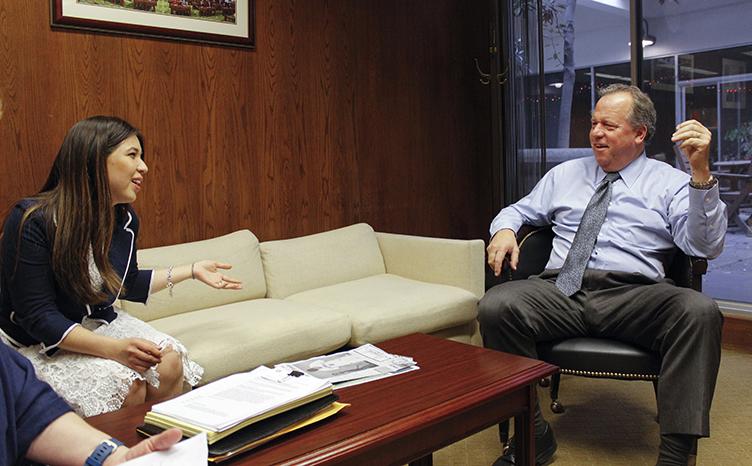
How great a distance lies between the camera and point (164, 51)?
3.00 metres

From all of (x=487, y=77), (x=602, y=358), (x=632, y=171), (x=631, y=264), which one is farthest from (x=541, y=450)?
(x=487, y=77)

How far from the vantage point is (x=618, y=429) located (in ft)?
8.41

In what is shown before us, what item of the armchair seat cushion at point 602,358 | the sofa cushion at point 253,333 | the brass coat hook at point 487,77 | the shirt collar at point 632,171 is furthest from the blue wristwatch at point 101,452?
the brass coat hook at point 487,77

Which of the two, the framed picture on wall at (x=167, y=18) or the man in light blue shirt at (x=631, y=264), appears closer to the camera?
the man in light blue shirt at (x=631, y=264)

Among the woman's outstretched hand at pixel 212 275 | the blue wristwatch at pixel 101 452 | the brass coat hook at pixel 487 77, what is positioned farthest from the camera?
the brass coat hook at pixel 487 77

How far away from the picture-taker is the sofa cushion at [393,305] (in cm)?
273

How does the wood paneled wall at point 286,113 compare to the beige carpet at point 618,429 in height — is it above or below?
above

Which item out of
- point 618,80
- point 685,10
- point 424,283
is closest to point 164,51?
point 424,283

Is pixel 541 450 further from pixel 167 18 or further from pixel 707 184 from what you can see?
pixel 167 18

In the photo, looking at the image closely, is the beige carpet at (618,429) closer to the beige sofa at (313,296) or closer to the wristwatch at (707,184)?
the beige sofa at (313,296)

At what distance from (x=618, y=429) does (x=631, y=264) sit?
65cm

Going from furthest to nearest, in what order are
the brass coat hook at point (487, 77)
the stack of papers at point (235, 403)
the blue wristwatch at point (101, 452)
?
1. the brass coat hook at point (487, 77)
2. the stack of papers at point (235, 403)
3. the blue wristwatch at point (101, 452)

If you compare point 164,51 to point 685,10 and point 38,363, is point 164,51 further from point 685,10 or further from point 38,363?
point 685,10

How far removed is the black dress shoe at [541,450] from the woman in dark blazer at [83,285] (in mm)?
1066
